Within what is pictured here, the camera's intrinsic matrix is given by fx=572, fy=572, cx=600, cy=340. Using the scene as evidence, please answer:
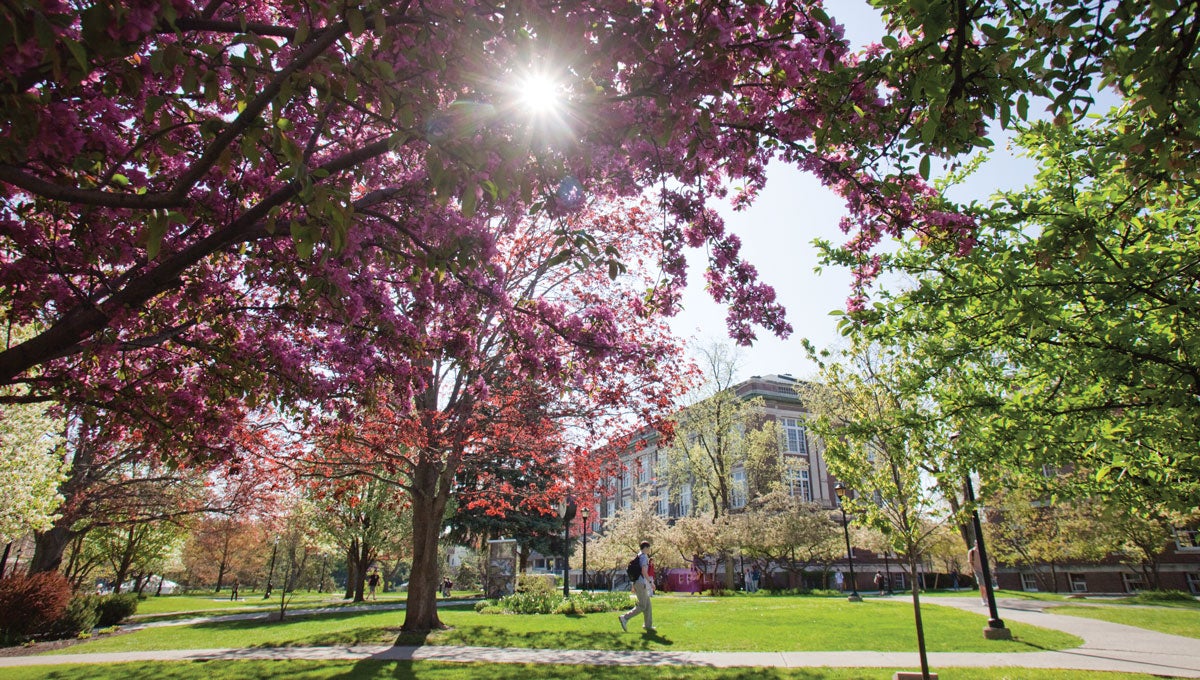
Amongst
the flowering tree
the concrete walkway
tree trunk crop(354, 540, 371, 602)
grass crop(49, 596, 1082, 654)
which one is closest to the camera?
the flowering tree

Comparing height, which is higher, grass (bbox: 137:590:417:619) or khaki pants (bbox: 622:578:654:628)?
khaki pants (bbox: 622:578:654:628)

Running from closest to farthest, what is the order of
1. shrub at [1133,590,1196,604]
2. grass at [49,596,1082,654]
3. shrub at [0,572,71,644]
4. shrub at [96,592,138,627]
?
grass at [49,596,1082,654] < shrub at [0,572,71,644] < shrub at [96,592,138,627] < shrub at [1133,590,1196,604]

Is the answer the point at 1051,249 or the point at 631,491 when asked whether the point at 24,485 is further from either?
the point at 631,491

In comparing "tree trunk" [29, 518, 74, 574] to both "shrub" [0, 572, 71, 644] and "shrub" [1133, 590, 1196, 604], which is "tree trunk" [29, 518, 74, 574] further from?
"shrub" [1133, 590, 1196, 604]

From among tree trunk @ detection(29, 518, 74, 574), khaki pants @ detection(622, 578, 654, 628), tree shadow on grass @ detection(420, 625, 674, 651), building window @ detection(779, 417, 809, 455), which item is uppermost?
building window @ detection(779, 417, 809, 455)

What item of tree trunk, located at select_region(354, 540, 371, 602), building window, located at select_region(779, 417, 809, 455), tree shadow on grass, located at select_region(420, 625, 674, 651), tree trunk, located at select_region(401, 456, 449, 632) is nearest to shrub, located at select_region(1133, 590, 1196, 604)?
tree shadow on grass, located at select_region(420, 625, 674, 651)

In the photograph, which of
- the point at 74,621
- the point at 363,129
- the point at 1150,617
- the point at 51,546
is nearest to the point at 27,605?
the point at 74,621

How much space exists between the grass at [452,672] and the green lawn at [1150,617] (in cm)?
750

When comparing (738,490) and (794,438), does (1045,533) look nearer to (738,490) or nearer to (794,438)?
(738,490)

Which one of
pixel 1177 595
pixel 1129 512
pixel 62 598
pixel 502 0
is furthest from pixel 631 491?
pixel 502 0

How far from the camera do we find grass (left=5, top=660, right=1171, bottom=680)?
7.16 metres

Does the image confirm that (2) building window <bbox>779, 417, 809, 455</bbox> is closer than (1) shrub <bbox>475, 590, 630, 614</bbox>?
No

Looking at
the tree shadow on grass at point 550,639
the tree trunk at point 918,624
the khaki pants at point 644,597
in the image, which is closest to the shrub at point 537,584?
the tree shadow on grass at point 550,639

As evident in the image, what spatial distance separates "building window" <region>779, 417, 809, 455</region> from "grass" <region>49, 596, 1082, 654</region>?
32311mm
